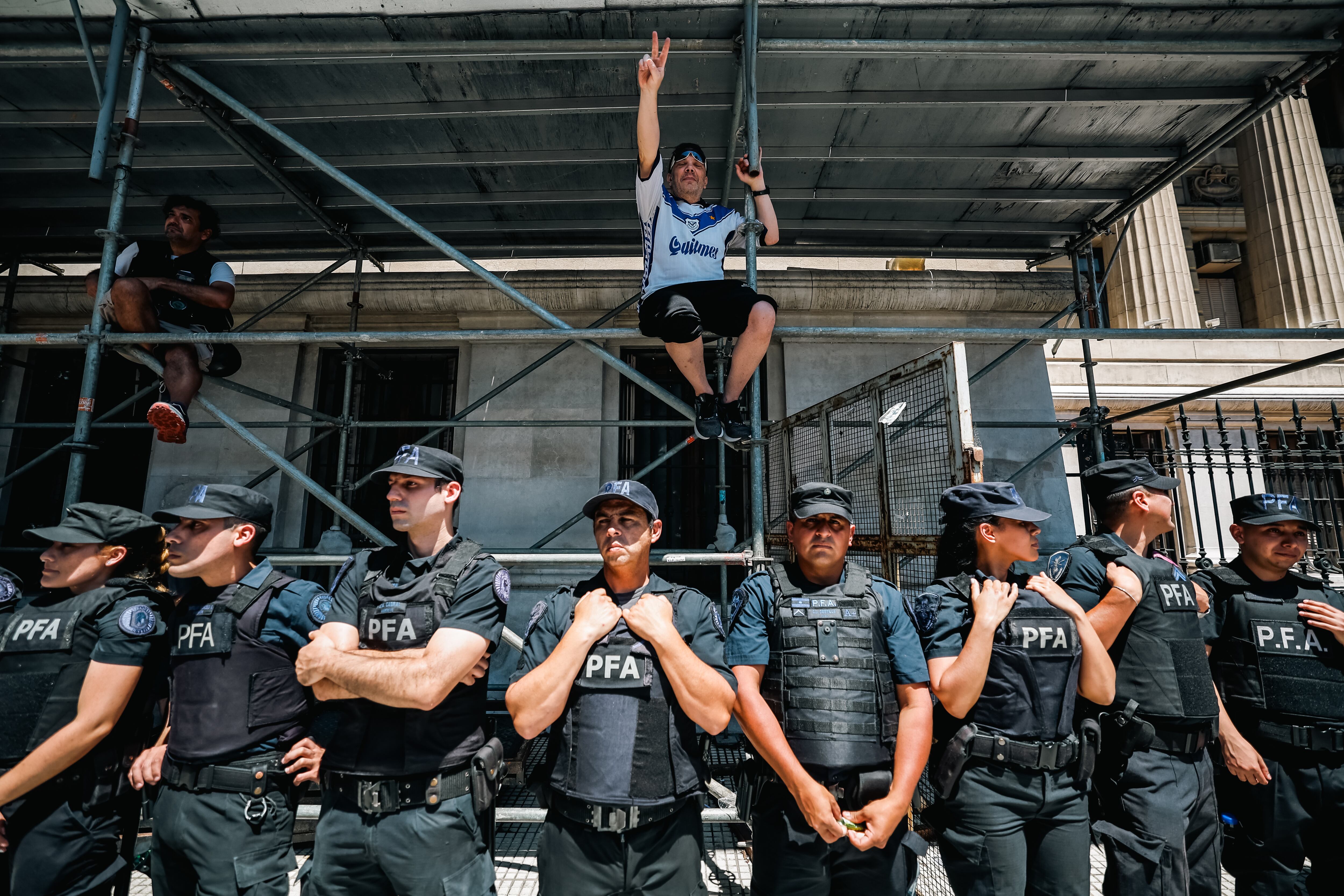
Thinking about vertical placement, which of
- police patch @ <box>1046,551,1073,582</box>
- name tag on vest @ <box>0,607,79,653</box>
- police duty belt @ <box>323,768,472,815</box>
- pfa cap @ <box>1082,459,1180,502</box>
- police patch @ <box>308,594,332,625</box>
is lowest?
police duty belt @ <box>323,768,472,815</box>

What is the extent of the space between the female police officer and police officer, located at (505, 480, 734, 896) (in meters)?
1.01

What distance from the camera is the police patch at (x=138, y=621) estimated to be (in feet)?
8.58

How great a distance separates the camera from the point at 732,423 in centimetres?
373

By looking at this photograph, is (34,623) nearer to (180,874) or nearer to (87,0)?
(180,874)

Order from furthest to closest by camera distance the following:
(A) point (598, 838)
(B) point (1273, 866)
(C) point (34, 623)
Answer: (B) point (1273, 866) < (C) point (34, 623) < (A) point (598, 838)

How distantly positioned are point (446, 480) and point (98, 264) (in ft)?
23.8

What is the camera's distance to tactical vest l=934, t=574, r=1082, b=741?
105 inches

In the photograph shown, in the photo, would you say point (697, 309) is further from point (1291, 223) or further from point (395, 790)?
point (1291, 223)

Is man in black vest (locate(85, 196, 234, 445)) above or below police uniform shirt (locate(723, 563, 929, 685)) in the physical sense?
above

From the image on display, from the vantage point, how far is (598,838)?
7.46 ft

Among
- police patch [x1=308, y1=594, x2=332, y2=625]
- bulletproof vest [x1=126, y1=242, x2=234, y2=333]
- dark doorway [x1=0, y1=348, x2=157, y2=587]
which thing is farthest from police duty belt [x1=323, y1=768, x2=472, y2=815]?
dark doorway [x1=0, y1=348, x2=157, y2=587]

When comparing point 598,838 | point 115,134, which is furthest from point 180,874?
point 115,134

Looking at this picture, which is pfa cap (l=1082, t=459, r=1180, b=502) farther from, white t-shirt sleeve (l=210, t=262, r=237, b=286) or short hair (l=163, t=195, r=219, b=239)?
short hair (l=163, t=195, r=219, b=239)

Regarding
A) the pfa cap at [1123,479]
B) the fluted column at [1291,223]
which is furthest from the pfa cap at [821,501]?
the fluted column at [1291,223]
